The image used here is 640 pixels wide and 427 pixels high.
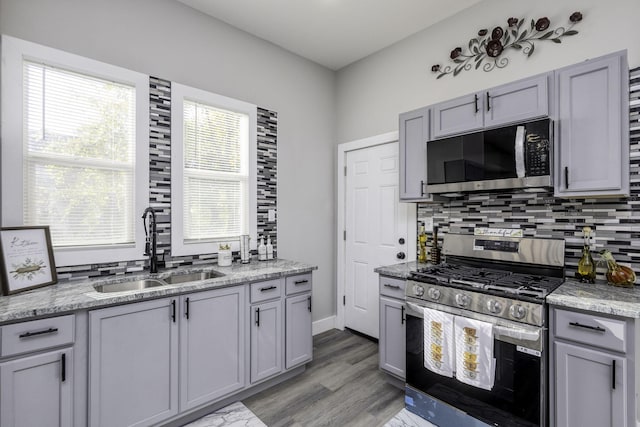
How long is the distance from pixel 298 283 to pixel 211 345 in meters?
0.82

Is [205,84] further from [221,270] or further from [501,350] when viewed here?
[501,350]

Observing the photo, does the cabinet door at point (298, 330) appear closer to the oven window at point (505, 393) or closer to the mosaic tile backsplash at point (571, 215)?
the oven window at point (505, 393)

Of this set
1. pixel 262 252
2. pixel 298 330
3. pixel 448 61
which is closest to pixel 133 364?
pixel 298 330

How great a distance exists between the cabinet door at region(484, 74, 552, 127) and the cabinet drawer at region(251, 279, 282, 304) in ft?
6.55

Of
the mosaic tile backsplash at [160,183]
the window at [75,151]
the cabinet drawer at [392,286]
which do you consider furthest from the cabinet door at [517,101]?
the window at [75,151]

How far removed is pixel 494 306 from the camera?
1.82m

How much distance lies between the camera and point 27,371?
1506 millimetres

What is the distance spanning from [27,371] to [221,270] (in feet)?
4.03

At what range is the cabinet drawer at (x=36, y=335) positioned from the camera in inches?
57.5

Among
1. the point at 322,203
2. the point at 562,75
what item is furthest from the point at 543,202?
the point at 322,203

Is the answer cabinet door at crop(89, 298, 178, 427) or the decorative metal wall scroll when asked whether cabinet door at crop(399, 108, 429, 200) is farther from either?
cabinet door at crop(89, 298, 178, 427)

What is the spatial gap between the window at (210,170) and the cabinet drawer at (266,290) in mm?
655

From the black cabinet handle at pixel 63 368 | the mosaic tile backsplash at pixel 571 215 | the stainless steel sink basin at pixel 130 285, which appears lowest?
the black cabinet handle at pixel 63 368

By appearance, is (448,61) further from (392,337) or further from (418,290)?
(392,337)
